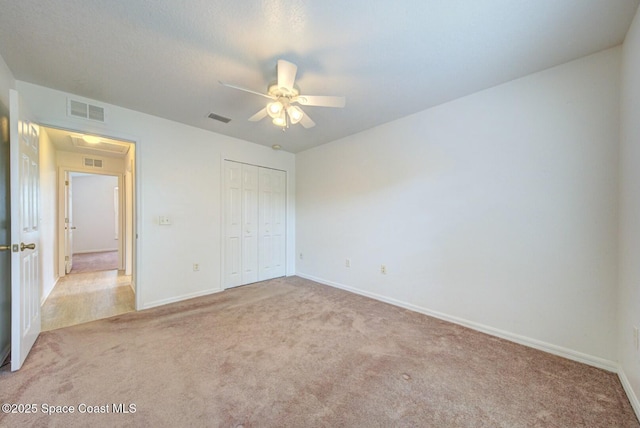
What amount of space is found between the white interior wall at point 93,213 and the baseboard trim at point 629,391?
10.4 meters

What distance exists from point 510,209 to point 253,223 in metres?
3.46

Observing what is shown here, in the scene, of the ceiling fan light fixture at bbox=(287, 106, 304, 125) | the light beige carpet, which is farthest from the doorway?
the ceiling fan light fixture at bbox=(287, 106, 304, 125)

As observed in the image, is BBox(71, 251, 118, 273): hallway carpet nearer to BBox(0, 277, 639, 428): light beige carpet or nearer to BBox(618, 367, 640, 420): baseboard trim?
BBox(0, 277, 639, 428): light beige carpet

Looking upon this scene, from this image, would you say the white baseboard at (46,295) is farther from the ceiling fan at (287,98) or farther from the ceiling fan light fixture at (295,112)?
the ceiling fan light fixture at (295,112)

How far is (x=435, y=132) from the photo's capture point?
2.75m

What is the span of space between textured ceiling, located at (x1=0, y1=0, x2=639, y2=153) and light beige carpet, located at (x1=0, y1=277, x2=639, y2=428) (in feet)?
7.80

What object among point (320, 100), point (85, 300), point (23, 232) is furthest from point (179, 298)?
point (320, 100)

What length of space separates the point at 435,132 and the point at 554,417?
2.50 m

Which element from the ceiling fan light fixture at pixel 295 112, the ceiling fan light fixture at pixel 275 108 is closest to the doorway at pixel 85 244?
the ceiling fan light fixture at pixel 275 108

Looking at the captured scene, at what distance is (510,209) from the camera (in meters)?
2.25

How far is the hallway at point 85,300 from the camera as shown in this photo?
2.69m

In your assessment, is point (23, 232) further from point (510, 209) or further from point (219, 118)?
point (510, 209)

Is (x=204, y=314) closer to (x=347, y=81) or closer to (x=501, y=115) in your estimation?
(x=347, y=81)

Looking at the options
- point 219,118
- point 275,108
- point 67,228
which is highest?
point 219,118
